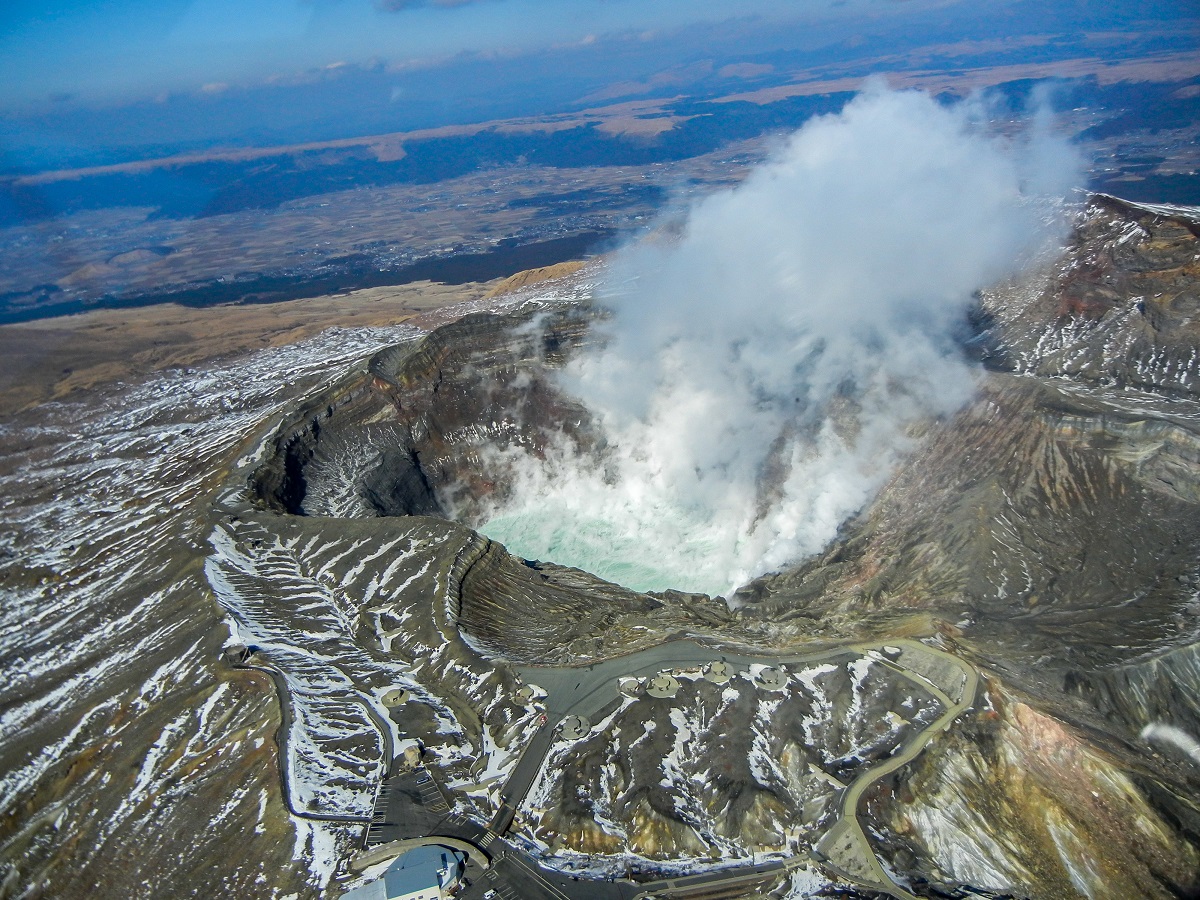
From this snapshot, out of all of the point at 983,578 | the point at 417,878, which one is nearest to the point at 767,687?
the point at 983,578

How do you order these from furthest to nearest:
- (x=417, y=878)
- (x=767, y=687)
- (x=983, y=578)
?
(x=983, y=578)
(x=767, y=687)
(x=417, y=878)

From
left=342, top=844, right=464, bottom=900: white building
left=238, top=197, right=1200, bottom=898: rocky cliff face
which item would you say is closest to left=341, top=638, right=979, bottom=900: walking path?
left=238, top=197, right=1200, bottom=898: rocky cliff face

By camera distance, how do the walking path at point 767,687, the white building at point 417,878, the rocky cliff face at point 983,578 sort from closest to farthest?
the white building at point 417,878 → the walking path at point 767,687 → the rocky cliff face at point 983,578

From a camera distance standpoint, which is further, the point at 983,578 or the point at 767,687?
the point at 983,578

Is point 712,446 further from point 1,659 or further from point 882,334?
point 1,659

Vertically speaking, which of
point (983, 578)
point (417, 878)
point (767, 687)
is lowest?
point (983, 578)

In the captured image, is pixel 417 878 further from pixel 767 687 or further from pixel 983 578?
pixel 983 578

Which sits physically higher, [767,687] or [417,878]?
[417,878]

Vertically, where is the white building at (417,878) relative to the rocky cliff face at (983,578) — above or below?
above

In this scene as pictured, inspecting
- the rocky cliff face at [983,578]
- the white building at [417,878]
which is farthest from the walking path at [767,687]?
the white building at [417,878]

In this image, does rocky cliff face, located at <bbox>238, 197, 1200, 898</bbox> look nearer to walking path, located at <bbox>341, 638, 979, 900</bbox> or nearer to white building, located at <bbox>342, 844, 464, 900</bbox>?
walking path, located at <bbox>341, 638, 979, 900</bbox>

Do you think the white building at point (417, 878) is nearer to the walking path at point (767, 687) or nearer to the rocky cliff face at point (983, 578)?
the walking path at point (767, 687)
